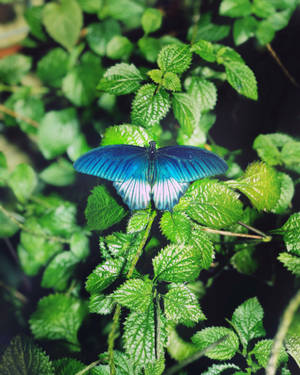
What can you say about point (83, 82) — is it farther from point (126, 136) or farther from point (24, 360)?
point (24, 360)

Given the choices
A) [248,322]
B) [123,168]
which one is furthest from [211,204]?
[248,322]

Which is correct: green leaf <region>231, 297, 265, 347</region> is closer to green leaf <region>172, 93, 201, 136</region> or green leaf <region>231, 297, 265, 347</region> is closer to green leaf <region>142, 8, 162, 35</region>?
green leaf <region>172, 93, 201, 136</region>

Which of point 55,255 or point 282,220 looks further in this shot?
point 55,255

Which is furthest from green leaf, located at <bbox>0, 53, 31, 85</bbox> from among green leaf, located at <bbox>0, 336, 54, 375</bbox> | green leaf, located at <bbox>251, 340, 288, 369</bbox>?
green leaf, located at <bbox>251, 340, 288, 369</bbox>

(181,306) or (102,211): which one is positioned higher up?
(102,211)

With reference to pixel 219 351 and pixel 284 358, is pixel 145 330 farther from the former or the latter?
pixel 284 358

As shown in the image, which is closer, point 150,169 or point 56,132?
point 150,169

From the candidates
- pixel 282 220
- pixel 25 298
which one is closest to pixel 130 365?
pixel 282 220
